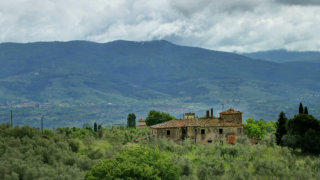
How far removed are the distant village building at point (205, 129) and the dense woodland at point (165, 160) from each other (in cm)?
337

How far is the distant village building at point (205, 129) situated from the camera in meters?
63.8

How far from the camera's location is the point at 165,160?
39.6 metres

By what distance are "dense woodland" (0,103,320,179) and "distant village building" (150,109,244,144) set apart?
3.37 m

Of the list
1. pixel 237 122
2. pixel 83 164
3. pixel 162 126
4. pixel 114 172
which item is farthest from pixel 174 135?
pixel 114 172

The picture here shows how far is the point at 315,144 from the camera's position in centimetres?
4744

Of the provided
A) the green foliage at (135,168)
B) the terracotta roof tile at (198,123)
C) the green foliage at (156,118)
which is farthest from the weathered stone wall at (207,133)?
the green foliage at (156,118)

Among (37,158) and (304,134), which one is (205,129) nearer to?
(304,134)

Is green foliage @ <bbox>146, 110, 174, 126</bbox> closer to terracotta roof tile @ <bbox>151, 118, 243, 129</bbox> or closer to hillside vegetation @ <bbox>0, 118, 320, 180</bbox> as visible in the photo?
terracotta roof tile @ <bbox>151, 118, 243, 129</bbox>

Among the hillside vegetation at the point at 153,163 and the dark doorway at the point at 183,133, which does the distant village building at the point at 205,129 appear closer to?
the dark doorway at the point at 183,133

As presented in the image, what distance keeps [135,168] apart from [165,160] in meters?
4.93

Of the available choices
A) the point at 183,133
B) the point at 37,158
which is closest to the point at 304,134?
the point at 183,133

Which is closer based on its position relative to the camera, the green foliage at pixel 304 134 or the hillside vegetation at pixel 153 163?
the hillside vegetation at pixel 153 163

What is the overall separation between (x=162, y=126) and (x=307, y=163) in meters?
30.2

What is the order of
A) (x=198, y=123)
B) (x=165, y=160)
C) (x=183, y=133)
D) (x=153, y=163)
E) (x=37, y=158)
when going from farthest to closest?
(x=198, y=123), (x=183, y=133), (x=37, y=158), (x=165, y=160), (x=153, y=163)
